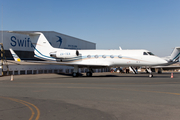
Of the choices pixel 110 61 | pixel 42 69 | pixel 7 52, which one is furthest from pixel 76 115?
pixel 7 52

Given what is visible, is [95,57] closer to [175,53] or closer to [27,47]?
[27,47]

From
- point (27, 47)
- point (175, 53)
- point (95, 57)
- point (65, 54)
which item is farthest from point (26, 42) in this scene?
point (175, 53)

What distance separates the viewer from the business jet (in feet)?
77.4

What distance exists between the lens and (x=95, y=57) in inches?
1003

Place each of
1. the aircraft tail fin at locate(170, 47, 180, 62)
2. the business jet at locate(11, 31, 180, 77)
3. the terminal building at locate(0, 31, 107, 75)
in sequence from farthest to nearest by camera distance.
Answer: the aircraft tail fin at locate(170, 47, 180, 62)
the terminal building at locate(0, 31, 107, 75)
the business jet at locate(11, 31, 180, 77)

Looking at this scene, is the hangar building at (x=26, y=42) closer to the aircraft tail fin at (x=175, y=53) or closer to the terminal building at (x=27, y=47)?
the terminal building at (x=27, y=47)

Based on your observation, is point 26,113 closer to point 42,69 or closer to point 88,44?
point 42,69

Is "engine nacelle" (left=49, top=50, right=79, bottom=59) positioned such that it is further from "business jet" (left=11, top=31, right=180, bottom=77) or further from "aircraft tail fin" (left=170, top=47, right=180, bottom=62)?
"aircraft tail fin" (left=170, top=47, right=180, bottom=62)

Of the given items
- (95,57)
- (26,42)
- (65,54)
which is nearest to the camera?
(95,57)

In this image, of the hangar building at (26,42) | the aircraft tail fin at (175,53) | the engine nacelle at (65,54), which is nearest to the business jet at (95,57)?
the engine nacelle at (65,54)

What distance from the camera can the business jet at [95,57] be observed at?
23606mm

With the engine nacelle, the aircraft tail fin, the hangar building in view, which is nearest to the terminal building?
the hangar building

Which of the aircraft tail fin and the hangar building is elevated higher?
the hangar building

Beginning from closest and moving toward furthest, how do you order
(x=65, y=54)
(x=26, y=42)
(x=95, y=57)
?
(x=95, y=57) → (x=65, y=54) → (x=26, y=42)
